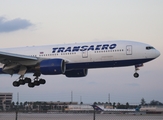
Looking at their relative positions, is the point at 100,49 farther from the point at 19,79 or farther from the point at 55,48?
the point at 19,79

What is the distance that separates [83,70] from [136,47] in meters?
9.64

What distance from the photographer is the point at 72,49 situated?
4703 cm

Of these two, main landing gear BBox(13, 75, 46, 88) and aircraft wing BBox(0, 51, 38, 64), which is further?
main landing gear BBox(13, 75, 46, 88)

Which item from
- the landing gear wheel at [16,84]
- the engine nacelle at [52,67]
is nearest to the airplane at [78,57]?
the engine nacelle at [52,67]

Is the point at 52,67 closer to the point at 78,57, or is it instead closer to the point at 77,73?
the point at 78,57

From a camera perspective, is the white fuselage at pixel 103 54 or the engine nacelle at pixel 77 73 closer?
the white fuselage at pixel 103 54

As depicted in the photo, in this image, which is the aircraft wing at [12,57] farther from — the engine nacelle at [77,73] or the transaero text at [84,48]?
the engine nacelle at [77,73]

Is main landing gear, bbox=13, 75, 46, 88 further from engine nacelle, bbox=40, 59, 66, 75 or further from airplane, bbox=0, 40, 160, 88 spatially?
engine nacelle, bbox=40, 59, 66, 75

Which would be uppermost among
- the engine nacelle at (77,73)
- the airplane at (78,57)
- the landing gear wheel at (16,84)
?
the airplane at (78,57)

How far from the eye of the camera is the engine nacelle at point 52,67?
4550 cm

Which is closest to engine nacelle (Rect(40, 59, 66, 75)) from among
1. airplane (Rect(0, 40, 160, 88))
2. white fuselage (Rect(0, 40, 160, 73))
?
airplane (Rect(0, 40, 160, 88))

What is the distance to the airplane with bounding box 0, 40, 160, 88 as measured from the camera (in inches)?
1779

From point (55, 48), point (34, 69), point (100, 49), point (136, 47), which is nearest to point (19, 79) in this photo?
point (34, 69)

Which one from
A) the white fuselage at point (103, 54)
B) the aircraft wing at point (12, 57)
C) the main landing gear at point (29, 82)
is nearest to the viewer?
the white fuselage at point (103, 54)
